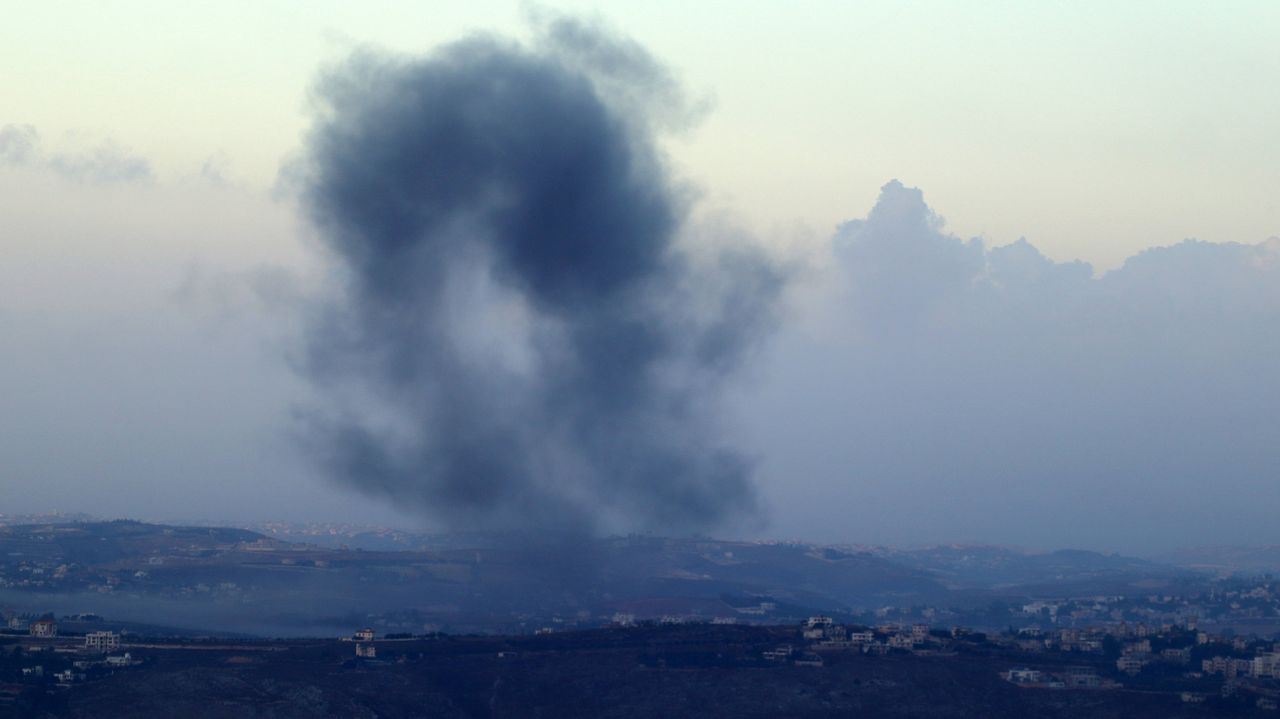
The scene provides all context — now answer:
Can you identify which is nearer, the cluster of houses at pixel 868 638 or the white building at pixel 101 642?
the white building at pixel 101 642

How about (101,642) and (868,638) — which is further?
(868,638)

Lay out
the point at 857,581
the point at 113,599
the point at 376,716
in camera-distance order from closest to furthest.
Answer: the point at 376,716, the point at 113,599, the point at 857,581

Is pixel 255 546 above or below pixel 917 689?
above

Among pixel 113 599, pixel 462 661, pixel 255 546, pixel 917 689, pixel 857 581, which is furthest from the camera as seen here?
pixel 857 581

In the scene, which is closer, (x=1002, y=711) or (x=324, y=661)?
(x=1002, y=711)

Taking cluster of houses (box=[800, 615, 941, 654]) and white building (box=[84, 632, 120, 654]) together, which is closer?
white building (box=[84, 632, 120, 654])

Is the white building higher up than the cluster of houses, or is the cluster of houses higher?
the cluster of houses

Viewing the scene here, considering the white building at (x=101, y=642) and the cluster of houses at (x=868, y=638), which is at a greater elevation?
the cluster of houses at (x=868, y=638)

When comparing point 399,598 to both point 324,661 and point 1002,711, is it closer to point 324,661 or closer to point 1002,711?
point 324,661

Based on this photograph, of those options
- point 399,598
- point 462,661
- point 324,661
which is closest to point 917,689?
point 462,661

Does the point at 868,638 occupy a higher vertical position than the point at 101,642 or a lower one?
higher
